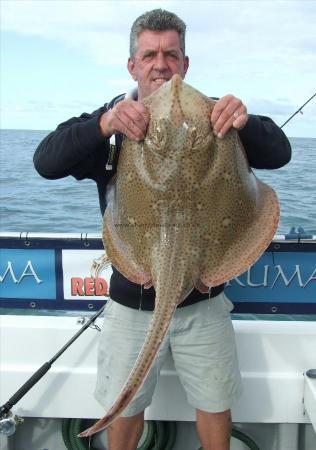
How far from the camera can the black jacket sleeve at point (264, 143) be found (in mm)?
2344

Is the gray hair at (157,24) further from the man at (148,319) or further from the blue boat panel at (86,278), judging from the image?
the blue boat panel at (86,278)

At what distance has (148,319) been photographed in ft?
9.02

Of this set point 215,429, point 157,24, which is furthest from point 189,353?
point 157,24

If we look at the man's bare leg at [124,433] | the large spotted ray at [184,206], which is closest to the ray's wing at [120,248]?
the large spotted ray at [184,206]

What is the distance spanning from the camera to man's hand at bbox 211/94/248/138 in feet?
6.51

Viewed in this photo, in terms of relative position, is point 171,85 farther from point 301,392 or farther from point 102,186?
point 301,392

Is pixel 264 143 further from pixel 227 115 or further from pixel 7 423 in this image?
pixel 7 423

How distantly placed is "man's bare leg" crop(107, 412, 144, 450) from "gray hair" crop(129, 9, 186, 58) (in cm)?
200

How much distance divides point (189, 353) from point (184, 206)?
1087 millimetres

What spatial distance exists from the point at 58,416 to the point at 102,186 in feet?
5.49

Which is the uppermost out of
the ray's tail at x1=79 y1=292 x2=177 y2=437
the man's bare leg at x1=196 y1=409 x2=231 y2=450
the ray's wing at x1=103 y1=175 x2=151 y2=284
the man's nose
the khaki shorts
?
the man's nose

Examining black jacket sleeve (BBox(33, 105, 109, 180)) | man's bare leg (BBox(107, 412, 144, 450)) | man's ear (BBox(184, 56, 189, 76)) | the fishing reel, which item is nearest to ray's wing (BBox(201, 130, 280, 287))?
black jacket sleeve (BBox(33, 105, 109, 180))

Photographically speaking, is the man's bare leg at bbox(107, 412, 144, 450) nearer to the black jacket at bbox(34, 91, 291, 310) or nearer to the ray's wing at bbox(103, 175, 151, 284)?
the black jacket at bbox(34, 91, 291, 310)

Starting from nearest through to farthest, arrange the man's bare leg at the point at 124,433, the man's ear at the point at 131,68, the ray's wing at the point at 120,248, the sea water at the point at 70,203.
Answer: the ray's wing at the point at 120,248
the man's ear at the point at 131,68
the man's bare leg at the point at 124,433
the sea water at the point at 70,203
